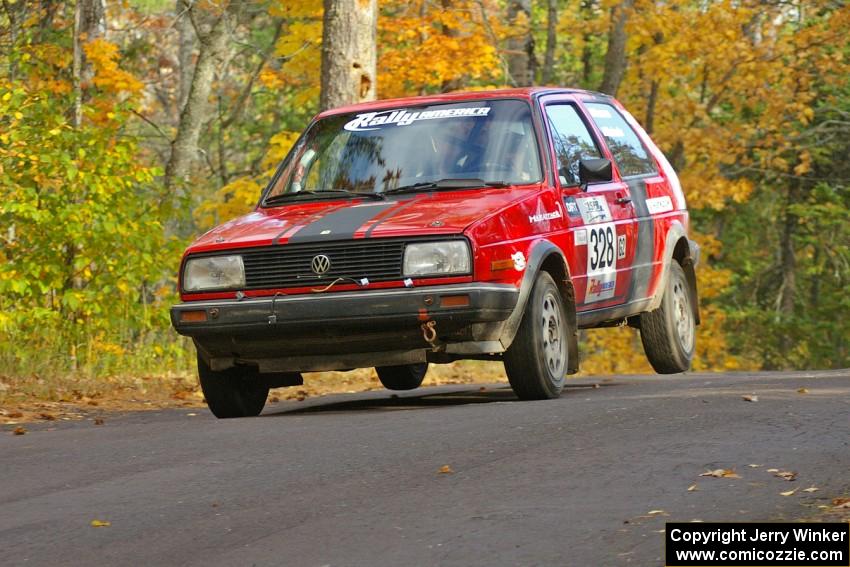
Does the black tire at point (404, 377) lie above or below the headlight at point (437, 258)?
below

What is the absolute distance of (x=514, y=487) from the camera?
20.1 feet

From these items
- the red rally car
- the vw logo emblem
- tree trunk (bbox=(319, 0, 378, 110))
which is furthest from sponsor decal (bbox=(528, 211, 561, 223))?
tree trunk (bbox=(319, 0, 378, 110))

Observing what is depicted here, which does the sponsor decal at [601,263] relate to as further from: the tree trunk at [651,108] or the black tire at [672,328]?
the tree trunk at [651,108]

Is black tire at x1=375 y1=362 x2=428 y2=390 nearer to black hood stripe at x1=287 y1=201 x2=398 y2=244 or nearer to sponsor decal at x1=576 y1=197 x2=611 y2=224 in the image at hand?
sponsor decal at x1=576 y1=197 x2=611 y2=224

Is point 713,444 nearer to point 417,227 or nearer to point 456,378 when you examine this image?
point 417,227

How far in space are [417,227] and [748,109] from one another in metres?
25.3

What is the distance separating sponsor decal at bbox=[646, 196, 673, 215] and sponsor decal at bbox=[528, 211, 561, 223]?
1.99m

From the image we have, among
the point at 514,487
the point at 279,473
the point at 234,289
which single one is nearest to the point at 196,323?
the point at 234,289

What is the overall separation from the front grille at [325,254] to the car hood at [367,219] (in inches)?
1.9

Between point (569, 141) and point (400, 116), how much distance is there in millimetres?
1192

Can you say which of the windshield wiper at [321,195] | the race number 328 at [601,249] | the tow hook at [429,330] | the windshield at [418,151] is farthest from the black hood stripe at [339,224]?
the race number 328 at [601,249]

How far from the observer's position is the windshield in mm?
9695

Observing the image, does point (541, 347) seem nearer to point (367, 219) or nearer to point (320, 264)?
point (367, 219)

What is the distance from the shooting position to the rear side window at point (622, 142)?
11.2 m
